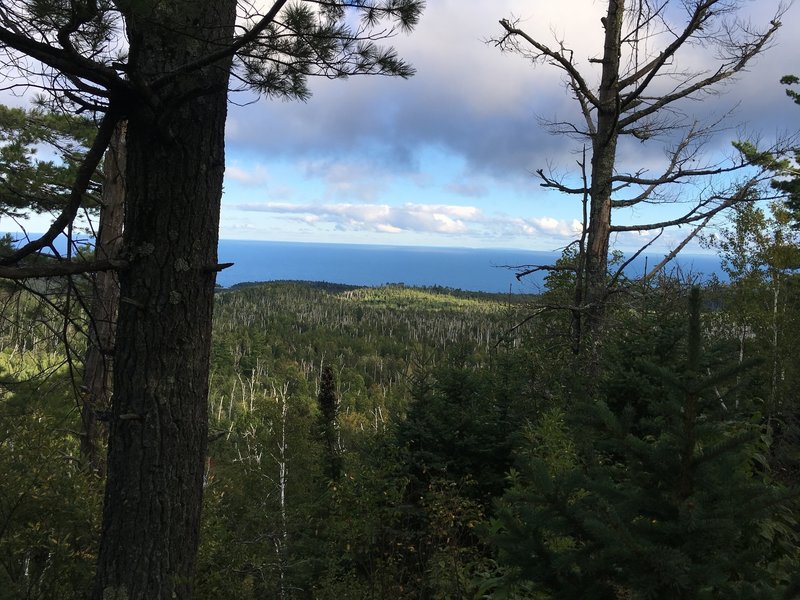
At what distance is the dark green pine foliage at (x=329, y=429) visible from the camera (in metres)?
10.5

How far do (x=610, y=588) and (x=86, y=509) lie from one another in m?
6.51

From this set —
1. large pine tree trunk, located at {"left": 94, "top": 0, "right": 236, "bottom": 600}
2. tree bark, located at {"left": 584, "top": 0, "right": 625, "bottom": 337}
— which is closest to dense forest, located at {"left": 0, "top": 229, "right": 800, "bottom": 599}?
tree bark, located at {"left": 584, "top": 0, "right": 625, "bottom": 337}

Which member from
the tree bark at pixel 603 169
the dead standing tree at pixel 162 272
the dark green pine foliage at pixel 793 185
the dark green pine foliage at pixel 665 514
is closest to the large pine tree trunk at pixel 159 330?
the dead standing tree at pixel 162 272

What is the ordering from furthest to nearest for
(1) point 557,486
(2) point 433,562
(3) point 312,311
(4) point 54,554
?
1. (3) point 312,311
2. (4) point 54,554
3. (2) point 433,562
4. (1) point 557,486

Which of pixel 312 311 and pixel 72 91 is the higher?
pixel 72 91

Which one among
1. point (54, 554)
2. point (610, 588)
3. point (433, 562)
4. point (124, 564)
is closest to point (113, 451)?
point (124, 564)

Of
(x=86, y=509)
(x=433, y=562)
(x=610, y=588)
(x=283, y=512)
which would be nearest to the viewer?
(x=610, y=588)

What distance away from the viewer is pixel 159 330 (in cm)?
277

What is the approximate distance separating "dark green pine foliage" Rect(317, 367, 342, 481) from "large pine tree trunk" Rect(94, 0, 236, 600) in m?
7.79

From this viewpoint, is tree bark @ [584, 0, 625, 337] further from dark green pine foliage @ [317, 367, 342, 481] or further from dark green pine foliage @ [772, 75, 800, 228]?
dark green pine foliage @ [772, 75, 800, 228]

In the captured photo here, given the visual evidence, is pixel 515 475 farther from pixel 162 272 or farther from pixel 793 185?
pixel 793 185

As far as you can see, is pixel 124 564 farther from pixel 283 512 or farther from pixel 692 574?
pixel 283 512

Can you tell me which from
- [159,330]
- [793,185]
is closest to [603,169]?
[159,330]

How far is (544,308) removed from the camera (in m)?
7.62
